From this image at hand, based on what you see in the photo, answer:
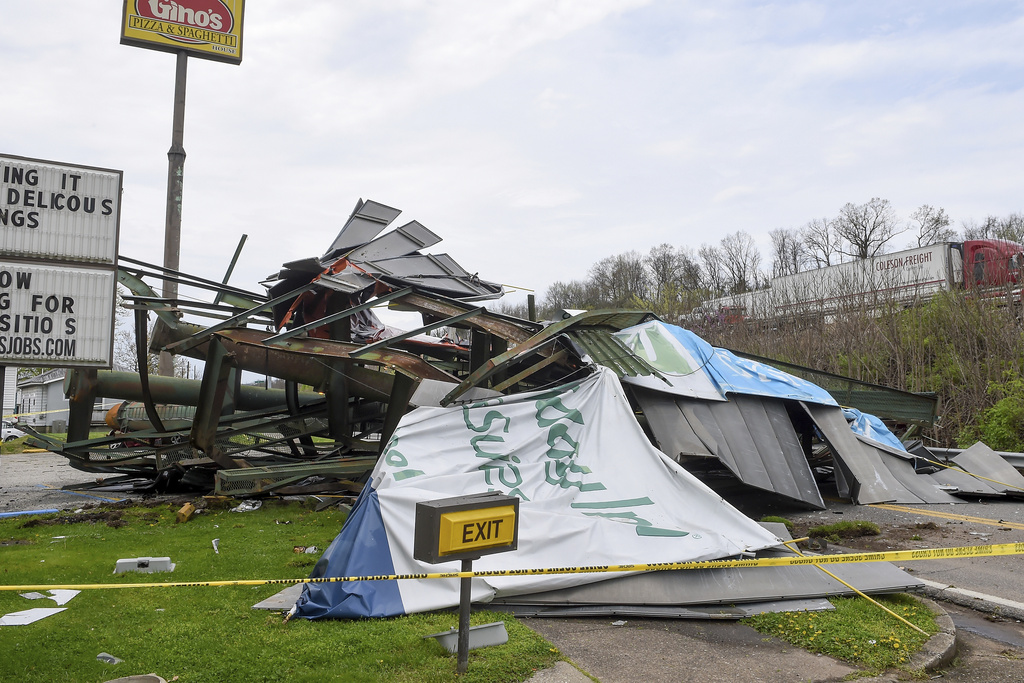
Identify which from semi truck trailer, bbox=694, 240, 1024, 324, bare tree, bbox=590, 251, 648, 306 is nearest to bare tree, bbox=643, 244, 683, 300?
bare tree, bbox=590, 251, 648, 306

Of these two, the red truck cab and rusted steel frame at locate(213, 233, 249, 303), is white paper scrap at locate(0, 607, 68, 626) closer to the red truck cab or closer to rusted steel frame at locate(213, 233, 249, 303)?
rusted steel frame at locate(213, 233, 249, 303)

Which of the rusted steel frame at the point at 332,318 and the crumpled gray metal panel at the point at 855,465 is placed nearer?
the rusted steel frame at the point at 332,318

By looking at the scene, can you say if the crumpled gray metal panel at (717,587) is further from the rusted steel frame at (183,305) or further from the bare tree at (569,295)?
the bare tree at (569,295)

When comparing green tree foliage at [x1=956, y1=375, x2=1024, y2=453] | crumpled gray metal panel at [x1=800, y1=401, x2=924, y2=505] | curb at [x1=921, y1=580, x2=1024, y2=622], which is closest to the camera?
curb at [x1=921, y1=580, x2=1024, y2=622]

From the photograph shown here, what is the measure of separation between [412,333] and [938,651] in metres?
6.40

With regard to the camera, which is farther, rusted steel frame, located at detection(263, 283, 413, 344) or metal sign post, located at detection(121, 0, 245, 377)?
metal sign post, located at detection(121, 0, 245, 377)

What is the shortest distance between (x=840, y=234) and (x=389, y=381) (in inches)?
1948

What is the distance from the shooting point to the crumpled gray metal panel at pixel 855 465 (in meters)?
10.4

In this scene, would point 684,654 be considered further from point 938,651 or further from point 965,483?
point 965,483

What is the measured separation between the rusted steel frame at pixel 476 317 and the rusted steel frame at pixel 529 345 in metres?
0.63

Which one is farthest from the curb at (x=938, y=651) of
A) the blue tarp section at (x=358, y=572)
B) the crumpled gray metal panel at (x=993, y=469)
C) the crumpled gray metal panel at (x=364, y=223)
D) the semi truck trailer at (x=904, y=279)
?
the semi truck trailer at (x=904, y=279)

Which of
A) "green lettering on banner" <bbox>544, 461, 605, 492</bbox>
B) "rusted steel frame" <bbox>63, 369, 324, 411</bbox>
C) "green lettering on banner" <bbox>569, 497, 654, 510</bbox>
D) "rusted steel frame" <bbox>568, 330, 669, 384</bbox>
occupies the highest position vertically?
"rusted steel frame" <bbox>568, 330, 669, 384</bbox>

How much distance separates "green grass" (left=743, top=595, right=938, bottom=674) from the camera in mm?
4387

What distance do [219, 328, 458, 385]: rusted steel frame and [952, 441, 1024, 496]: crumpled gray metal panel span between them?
866 centimetres
